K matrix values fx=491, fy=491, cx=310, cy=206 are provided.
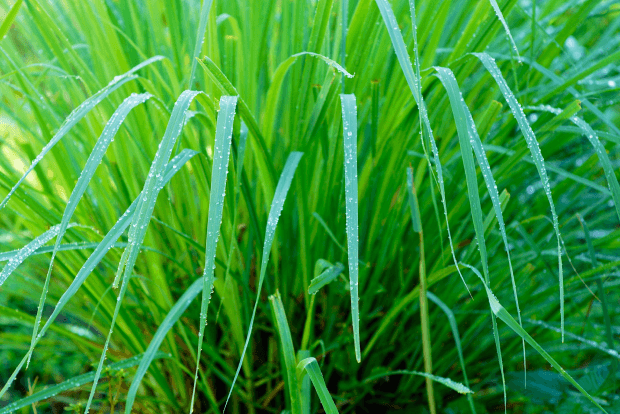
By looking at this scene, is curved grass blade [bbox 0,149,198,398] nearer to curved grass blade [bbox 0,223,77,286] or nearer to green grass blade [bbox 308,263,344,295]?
curved grass blade [bbox 0,223,77,286]

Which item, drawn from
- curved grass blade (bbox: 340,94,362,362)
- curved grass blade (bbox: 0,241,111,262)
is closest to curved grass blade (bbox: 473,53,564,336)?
curved grass blade (bbox: 340,94,362,362)

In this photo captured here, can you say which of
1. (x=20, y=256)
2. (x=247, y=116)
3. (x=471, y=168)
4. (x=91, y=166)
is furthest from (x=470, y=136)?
(x=20, y=256)

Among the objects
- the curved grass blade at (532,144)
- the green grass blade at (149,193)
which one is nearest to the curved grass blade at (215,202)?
the green grass blade at (149,193)

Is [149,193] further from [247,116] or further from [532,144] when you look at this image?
[532,144]

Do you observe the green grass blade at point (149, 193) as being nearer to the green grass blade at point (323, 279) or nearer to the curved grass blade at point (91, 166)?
the curved grass blade at point (91, 166)

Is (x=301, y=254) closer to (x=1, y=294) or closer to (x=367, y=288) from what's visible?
(x=367, y=288)

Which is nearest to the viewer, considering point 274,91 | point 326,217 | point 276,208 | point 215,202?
point 215,202
